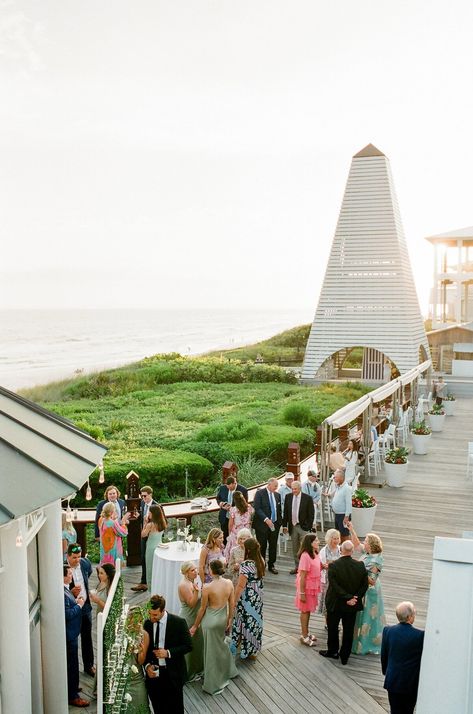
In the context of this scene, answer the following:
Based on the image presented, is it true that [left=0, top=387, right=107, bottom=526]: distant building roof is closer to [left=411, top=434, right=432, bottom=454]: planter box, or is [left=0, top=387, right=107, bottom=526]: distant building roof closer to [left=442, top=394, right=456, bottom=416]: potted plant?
[left=411, top=434, right=432, bottom=454]: planter box

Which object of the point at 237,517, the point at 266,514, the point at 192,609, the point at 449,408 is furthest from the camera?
the point at 449,408

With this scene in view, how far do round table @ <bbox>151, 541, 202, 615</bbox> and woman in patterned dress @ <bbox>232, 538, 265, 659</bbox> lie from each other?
3.27ft

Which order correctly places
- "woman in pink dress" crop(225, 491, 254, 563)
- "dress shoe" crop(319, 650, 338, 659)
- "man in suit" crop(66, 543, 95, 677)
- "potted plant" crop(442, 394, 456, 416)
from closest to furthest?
"man in suit" crop(66, 543, 95, 677) → "dress shoe" crop(319, 650, 338, 659) → "woman in pink dress" crop(225, 491, 254, 563) → "potted plant" crop(442, 394, 456, 416)

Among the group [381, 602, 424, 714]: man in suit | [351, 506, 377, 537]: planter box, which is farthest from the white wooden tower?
[381, 602, 424, 714]: man in suit

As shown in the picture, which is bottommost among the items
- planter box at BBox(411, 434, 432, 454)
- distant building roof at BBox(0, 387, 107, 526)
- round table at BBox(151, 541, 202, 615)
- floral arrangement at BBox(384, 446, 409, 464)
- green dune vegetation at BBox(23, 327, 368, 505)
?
green dune vegetation at BBox(23, 327, 368, 505)

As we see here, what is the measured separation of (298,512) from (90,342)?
349 feet

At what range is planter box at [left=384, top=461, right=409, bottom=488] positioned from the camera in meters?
13.7

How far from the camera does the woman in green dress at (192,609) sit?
20.0 ft

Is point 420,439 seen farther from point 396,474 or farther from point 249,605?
point 249,605

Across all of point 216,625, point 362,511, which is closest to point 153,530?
point 216,625

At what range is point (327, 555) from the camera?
7375 mm

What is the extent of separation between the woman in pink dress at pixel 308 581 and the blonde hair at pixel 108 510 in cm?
237

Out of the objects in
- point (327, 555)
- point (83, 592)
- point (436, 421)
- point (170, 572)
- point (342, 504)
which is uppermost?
point (83, 592)

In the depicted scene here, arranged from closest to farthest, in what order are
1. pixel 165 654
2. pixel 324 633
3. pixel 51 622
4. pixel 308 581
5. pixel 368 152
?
pixel 165 654
pixel 51 622
pixel 308 581
pixel 324 633
pixel 368 152
